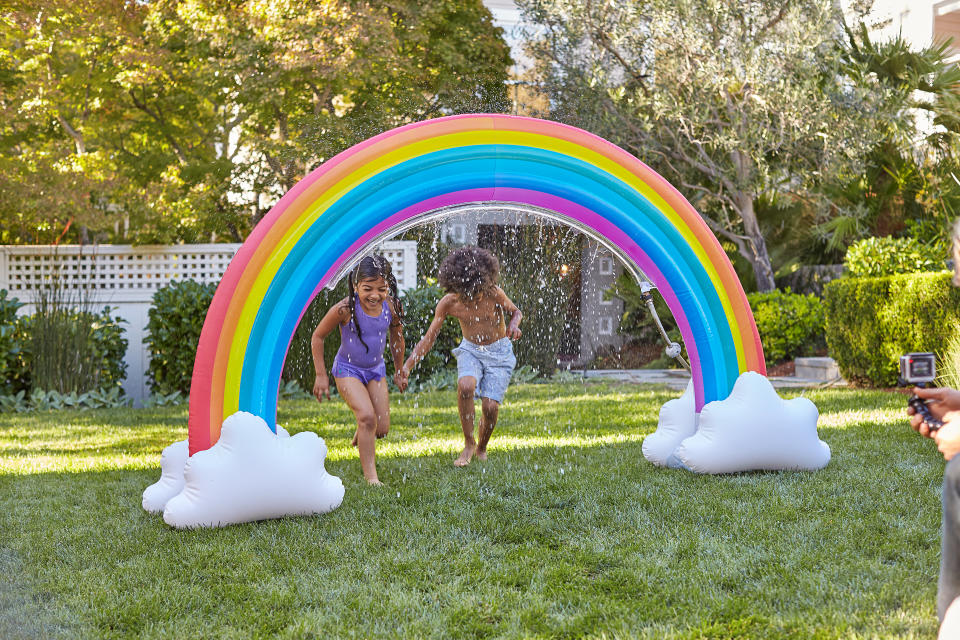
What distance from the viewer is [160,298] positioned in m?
9.98

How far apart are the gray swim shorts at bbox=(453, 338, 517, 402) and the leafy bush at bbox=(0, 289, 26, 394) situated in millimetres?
5809

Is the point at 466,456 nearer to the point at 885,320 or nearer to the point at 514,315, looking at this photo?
the point at 514,315

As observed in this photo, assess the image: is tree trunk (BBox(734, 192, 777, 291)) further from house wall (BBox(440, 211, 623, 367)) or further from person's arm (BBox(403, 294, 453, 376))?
person's arm (BBox(403, 294, 453, 376))

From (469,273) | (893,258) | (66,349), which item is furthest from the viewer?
(893,258)

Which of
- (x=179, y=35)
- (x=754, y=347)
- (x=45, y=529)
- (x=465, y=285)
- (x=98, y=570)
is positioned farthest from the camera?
(x=179, y=35)

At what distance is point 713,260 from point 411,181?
197cm

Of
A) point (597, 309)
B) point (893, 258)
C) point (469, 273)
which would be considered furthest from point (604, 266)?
point (469, 273)

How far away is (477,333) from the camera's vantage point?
6.16 m

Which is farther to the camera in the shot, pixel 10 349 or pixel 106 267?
pixel 106 267

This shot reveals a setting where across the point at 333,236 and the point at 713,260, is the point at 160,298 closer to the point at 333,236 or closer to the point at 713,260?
the point at 333,236

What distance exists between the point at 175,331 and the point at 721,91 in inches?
298

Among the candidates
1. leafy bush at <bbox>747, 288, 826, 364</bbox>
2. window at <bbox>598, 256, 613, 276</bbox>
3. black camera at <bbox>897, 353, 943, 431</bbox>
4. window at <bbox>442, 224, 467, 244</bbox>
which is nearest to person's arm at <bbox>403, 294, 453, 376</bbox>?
black camera at <bbox>897, 353, 943, 431</bbox>

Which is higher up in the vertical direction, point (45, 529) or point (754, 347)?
point (754, 347)

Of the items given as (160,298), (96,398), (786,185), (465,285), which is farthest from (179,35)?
(465,285)
